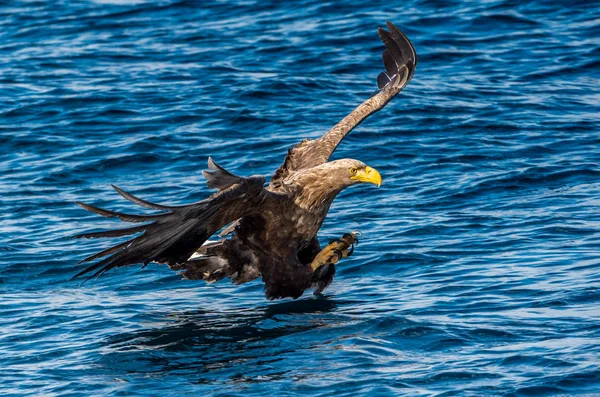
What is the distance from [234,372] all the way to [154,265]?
305 cm

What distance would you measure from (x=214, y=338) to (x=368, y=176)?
178 centimetres

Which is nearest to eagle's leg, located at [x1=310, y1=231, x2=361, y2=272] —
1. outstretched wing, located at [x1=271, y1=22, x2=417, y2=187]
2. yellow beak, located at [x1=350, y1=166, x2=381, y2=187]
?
yellow beak, located at [x1=350, y1=166, x2=381, y2=187]

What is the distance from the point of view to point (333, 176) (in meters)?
8.85

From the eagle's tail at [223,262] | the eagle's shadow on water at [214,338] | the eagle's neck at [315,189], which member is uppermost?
the eagle's neck at [315,189]

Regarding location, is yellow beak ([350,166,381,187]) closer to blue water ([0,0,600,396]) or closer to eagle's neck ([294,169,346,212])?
eagle's neck ([294,169,346,212])

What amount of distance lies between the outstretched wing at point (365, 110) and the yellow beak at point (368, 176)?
2.31ft

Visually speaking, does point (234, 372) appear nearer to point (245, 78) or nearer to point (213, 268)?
point (213, 268)

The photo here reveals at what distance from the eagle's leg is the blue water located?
0.35 metres

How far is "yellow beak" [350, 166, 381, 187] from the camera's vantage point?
875 centimetres

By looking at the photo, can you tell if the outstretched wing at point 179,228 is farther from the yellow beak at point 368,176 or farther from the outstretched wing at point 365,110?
the outstretched wing at point 365,110

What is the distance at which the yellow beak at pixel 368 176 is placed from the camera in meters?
8.75

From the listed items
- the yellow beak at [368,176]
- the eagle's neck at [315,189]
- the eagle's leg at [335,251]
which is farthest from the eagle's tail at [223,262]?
the yellow beak at [368,176]

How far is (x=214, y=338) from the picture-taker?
26.8 ft

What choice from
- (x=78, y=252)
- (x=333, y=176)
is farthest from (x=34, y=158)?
(x=333, y=176)
